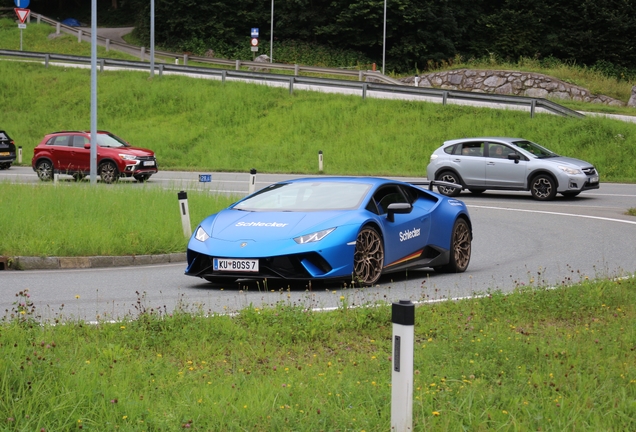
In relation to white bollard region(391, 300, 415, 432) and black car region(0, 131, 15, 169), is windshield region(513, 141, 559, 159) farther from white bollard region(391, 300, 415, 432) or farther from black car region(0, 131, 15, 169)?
white bollard region(391, 300, 415, 432)

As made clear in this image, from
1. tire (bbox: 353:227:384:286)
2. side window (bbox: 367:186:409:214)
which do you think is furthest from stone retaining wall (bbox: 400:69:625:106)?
tire (bbox: 353:227:384:286)

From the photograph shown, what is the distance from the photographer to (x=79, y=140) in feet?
107

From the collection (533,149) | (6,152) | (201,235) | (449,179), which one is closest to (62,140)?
(6,152)

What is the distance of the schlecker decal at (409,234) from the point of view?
1182cm

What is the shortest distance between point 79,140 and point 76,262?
19.5 metres

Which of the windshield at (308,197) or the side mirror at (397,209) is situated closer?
the side mirror at (397,209)

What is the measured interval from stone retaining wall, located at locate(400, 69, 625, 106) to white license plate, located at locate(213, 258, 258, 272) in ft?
132

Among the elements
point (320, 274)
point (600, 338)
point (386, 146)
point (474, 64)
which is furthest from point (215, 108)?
point (600, 338)

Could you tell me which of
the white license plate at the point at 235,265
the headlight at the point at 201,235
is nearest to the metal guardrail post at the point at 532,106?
the headlight at the point at 201,235

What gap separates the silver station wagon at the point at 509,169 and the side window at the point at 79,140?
12266 millimetres

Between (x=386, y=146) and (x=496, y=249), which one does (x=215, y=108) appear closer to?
(x=386, y=146)

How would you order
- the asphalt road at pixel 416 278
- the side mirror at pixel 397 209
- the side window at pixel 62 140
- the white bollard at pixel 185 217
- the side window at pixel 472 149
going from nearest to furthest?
the asphalt road at pixel 416 278, the side mirror at pixel 397 209, the white bollard at pixel 185 217, the side window at pixel 472 149, the side window at pixel 62 140

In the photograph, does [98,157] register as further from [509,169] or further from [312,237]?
[312,237]

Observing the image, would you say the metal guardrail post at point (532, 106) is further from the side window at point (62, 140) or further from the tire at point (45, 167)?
the tire at point (45, 167)
